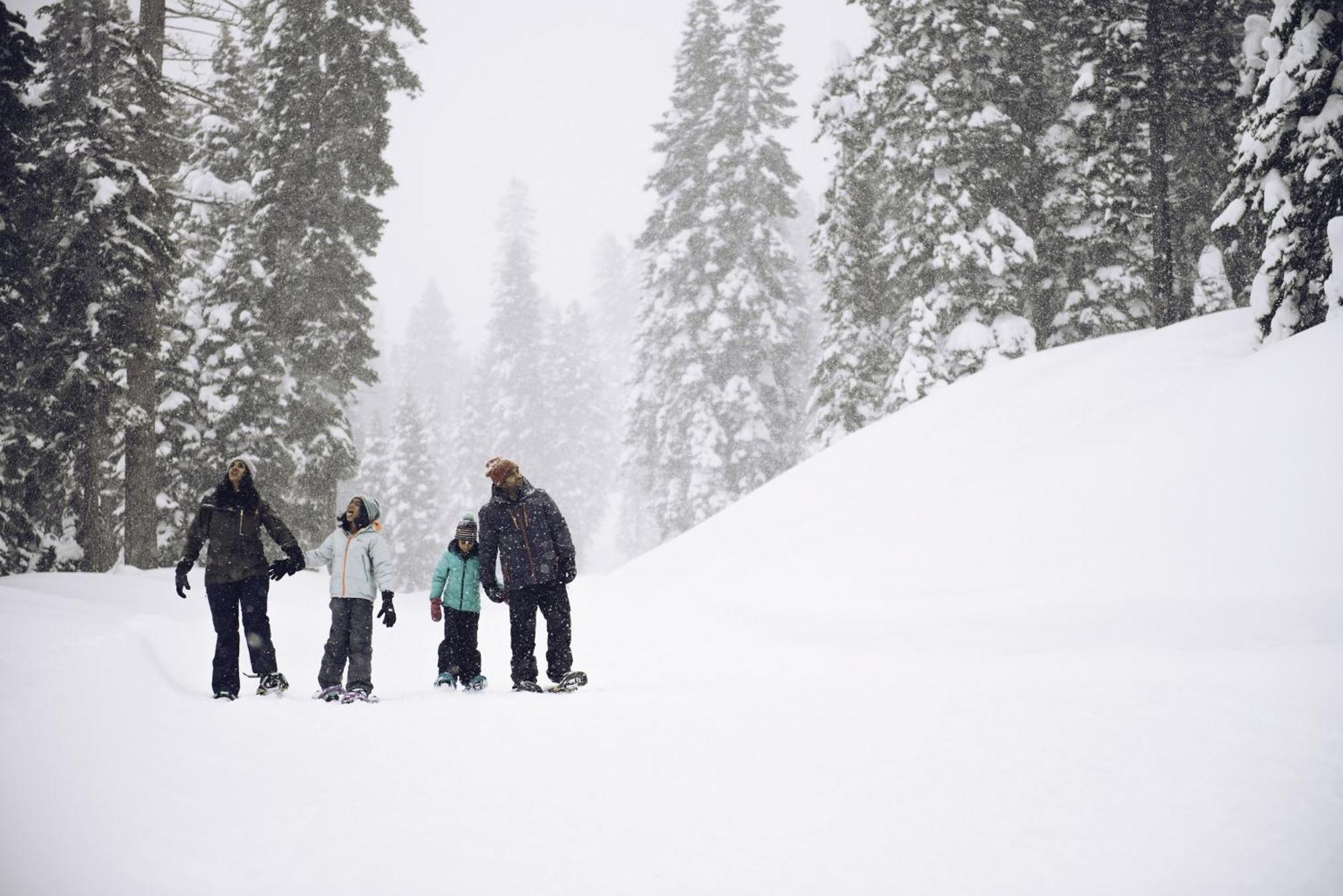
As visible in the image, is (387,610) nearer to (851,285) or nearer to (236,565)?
(236,565)

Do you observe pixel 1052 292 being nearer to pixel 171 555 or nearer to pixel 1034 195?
pixel 1034 195

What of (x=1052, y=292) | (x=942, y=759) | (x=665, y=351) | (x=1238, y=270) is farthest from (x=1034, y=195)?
(x=942, y=759)

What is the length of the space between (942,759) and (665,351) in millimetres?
22898

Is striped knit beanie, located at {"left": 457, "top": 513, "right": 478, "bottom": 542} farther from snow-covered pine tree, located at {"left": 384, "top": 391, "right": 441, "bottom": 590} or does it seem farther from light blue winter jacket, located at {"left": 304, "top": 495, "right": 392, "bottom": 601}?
snow-covered pine tree, located at {"left": 384, "top": 391, "right": 441, "bottom": 590}

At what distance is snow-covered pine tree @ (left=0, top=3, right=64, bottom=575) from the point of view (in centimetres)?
1419

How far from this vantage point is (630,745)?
15.9ft

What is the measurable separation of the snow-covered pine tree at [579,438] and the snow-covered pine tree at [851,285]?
25.8 meters

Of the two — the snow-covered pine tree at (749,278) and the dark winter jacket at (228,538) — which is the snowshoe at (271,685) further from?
the snow-covered pine tree at (749,278)

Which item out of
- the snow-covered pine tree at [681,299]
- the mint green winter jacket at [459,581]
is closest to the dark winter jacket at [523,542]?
the mint green winter jacket at [459,581]

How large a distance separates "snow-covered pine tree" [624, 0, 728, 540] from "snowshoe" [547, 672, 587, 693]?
18.7m

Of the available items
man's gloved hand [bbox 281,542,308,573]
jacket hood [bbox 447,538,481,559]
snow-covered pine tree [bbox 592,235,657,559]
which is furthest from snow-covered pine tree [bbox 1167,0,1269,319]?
snow-covered pine tree [bbox 592,235,657,559]

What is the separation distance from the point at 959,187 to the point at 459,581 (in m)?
15.6

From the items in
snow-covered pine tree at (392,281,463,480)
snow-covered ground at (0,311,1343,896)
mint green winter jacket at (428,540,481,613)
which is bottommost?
snow-covered ground at (0,311,1343,896)

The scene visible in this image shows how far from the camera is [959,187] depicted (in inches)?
722
